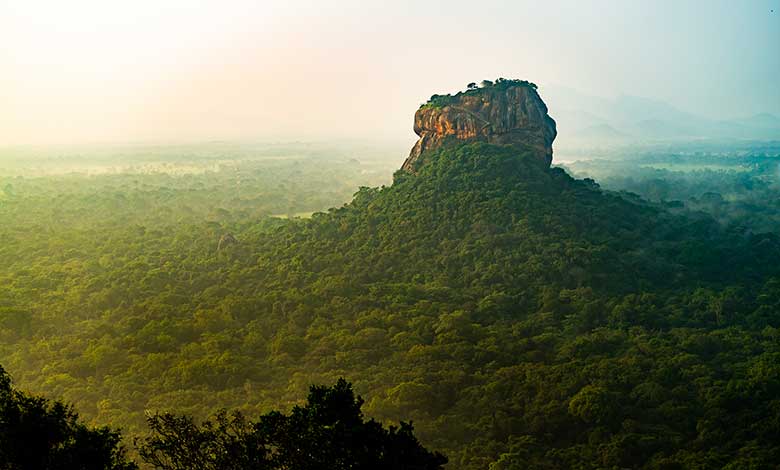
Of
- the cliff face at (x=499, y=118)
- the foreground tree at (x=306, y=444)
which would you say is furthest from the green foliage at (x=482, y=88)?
the foreground tree at (x=306, y=444)

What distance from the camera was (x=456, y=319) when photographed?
99.2 feet

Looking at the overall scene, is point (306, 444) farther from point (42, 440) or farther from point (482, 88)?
point (482, 88)

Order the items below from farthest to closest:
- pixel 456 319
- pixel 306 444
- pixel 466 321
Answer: pixel 466 321, pixel 456 319, pixel 306 444

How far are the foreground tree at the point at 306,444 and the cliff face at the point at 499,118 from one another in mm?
37467

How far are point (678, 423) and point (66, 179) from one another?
104798 mm

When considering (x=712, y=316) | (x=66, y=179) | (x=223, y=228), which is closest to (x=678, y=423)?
(x=712, y=316)

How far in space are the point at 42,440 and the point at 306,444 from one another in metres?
5.09

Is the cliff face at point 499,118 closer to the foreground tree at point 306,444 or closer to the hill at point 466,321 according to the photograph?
the hill at point 466,321

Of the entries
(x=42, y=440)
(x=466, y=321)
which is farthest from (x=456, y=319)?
(x=42, y=440)

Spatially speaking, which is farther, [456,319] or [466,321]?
[466,321]

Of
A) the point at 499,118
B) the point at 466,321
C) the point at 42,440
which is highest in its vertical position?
the point at 499,118

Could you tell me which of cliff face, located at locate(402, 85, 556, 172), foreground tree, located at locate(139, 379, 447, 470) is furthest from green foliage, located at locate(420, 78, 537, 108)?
foreground tree, located at locate(139, 379, 447, 470)

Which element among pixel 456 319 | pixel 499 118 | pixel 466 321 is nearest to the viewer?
pixel 456 319

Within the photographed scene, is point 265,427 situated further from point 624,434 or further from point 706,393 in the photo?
point 706,393
